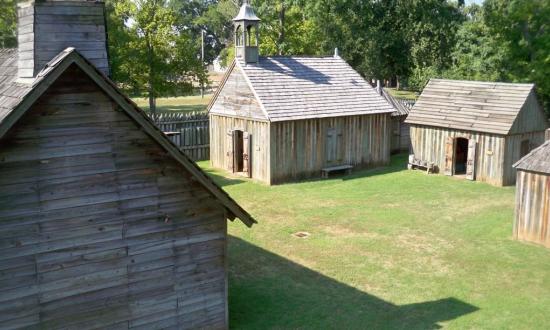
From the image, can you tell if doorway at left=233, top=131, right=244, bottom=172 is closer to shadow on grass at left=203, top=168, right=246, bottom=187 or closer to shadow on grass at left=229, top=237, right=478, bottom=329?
shadow on grass at left=203, top=168, right=246, bottom=187

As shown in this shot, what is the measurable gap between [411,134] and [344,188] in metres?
6.21

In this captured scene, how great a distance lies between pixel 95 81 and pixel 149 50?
26692 millimetres

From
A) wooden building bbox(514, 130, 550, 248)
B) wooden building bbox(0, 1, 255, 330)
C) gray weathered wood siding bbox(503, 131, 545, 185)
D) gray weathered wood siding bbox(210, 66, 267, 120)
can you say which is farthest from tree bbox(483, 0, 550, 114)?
wooden building bbox(0, 1, 255, 330)

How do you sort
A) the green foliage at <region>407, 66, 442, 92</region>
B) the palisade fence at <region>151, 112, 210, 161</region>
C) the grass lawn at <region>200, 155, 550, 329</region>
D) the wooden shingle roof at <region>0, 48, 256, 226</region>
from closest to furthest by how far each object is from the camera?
the wooden shingle roof at <region>0, 48, 256, 226</region> < the grass lawn at <region>200, 155, 550, 329</region> < the palisade fence at <region>151, 112, 210, 161</region> < the green foliage at <region>407, 66, 442, 92</region>

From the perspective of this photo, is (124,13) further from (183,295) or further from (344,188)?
(183,295)

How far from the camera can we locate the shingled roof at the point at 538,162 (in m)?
16.0

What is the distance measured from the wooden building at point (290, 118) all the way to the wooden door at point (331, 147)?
1.8 inches

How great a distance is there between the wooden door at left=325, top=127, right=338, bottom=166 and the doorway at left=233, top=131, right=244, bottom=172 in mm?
4072

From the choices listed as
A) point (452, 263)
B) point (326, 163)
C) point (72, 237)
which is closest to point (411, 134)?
point (326, 163)

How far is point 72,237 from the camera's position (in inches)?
355

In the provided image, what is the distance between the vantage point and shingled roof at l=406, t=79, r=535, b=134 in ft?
80.3

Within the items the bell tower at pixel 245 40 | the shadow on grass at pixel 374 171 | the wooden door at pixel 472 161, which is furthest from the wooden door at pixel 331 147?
the wooden door at pixel 472 161

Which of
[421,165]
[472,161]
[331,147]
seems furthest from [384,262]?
[421,165]

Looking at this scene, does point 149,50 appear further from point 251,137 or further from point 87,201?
point 87,201
